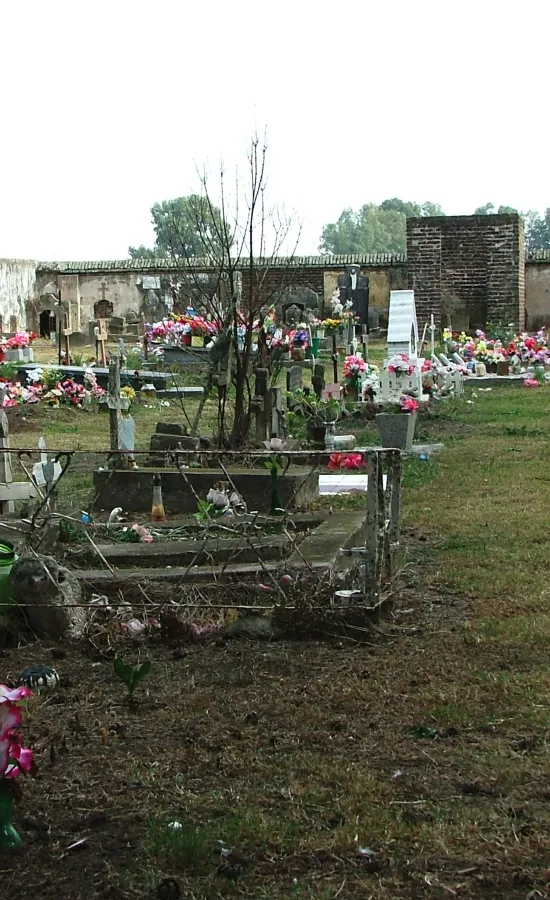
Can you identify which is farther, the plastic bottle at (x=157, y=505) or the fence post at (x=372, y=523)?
the plastic bottle at (x=157, y=505)

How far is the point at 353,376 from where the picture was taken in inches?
602

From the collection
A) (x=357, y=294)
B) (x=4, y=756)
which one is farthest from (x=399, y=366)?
(x=357, y=294)

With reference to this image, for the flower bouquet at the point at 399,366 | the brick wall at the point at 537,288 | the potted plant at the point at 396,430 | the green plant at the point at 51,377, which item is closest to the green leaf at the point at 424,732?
the potted plant at the point at 396,430

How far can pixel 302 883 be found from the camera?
2.89 m

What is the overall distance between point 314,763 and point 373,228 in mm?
89980

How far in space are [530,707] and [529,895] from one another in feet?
4.47

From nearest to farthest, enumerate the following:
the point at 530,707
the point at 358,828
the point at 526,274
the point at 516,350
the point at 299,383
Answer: the point at 358,828 → the point at 530,707 → the point at 299,383 → the point at 516,350 → the point at 526,274

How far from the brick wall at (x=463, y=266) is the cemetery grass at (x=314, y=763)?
23.3m

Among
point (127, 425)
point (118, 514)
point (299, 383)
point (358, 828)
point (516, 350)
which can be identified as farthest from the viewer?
point (516, 350)

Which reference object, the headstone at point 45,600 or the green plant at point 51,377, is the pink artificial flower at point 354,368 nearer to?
the green plant at point 51,377

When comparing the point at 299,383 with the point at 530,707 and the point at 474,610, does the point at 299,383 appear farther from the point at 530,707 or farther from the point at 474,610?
the point at 530,707

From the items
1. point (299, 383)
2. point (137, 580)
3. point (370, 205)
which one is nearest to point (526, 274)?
point (299, 383)

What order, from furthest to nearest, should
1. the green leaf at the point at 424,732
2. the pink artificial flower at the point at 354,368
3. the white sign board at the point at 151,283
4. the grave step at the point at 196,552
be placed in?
the white sign board at the point at 151,283 → the pink artificial flower at the point at 354,368 → the grave step at the point at 196,552 → the green leaf at the point at 424,732

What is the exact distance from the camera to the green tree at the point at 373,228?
8705 cm
